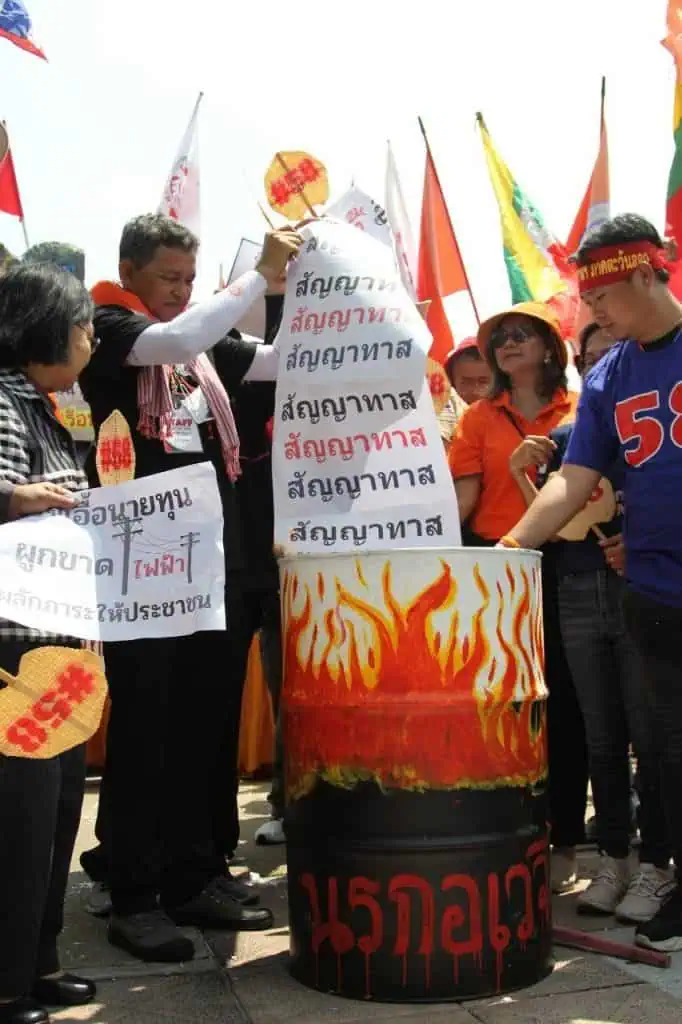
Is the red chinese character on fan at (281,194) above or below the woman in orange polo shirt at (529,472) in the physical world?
above

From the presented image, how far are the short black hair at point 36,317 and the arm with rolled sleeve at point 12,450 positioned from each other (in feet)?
0.46

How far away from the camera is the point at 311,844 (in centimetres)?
275

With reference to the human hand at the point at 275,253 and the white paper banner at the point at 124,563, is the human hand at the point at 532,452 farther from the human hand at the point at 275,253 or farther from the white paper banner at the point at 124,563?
the white paper banner at the point at 124,563

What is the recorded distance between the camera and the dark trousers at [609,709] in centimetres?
342

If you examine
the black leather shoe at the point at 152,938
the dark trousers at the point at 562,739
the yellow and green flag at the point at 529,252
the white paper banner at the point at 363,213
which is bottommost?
the black leather shoe at the point at 152,938

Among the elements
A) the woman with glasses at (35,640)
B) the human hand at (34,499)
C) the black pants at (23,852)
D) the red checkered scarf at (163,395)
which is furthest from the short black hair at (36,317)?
the black pants at (23,852)

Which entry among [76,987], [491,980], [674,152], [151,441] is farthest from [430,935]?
[674,152]

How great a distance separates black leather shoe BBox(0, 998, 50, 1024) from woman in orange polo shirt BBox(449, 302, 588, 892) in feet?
6.01

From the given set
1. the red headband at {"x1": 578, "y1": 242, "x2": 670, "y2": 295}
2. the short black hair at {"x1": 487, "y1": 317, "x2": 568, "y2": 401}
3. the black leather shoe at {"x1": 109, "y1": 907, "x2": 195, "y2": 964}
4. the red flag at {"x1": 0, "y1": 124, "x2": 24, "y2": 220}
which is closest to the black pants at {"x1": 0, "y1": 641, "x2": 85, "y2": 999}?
the black leather shoe at {"x1": 109, "y1": 907, "x2": 195, "y2": 964}

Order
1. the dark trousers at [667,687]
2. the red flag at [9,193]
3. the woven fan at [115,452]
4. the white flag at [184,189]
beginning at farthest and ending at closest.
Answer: the red flag at [9,193], the white flag at [184,189], the dark trousers at [667,687], the woven fan at [115,452]

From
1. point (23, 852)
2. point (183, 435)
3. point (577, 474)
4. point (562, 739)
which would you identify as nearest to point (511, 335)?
point (577, 474)

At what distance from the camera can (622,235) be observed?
10.2ft

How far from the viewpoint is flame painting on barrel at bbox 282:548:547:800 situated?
2.62 meters

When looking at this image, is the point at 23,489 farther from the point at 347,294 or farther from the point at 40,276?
the point at 347,294
